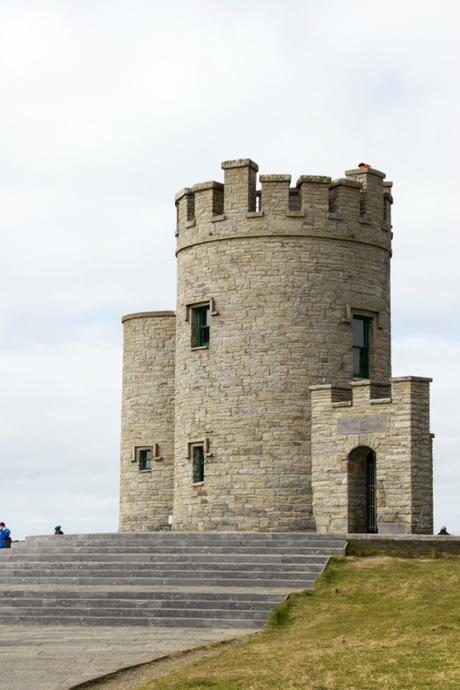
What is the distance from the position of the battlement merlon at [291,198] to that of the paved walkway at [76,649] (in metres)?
13.3

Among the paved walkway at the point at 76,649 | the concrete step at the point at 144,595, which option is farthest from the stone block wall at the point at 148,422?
the paved walkway at the point at 76,649

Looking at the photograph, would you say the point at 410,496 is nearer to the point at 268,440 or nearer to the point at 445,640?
the point at 268,440

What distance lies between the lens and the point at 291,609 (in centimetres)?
2084

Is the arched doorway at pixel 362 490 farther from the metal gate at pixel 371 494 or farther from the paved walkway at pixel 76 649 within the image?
the paved walkway at pixel 76 649

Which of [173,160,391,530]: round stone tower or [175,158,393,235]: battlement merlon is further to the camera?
[175,158,393,235]: battlement merlon

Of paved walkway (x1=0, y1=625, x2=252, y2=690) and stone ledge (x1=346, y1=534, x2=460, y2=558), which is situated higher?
stone ledge (x1=346, y1=534, x2=460, y2=558)

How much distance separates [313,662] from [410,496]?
11.9 metres

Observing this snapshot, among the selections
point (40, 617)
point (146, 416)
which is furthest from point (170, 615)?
point (146, 416)

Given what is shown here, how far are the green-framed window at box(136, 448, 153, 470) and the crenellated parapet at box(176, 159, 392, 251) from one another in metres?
7.35

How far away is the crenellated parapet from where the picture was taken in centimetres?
3038

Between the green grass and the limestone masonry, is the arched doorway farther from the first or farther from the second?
the green grass

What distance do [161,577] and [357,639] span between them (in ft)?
24.7

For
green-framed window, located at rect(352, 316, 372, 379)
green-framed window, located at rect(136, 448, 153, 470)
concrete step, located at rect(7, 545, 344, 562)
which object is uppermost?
green-framed window, located at rect(352, 316, 372, 379)

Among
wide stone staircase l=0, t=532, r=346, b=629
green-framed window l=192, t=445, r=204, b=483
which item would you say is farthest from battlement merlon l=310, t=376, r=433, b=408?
wide stone staircase l=0, t=532, r=346, b=629
